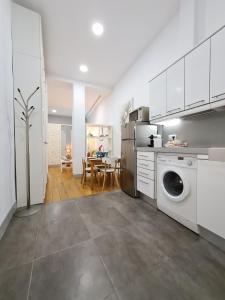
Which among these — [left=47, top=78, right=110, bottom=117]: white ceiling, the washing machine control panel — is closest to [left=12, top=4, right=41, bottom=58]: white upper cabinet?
[left=47, top=78, right=110, bottom=117]: white ceiling

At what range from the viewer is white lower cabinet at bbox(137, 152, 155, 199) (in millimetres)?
1959

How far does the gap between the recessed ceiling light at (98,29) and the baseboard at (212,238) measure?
3370 mm

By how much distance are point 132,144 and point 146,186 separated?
752 mm

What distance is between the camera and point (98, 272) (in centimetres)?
97

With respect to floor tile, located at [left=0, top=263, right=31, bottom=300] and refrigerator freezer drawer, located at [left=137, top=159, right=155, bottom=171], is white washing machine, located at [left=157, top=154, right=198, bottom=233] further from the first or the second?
floor tile, located at [left=0, top=263, right=31, bottom=300]

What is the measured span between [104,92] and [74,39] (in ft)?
7.55

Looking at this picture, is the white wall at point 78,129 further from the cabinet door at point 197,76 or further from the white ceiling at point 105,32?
the cabinet door at point 197,76

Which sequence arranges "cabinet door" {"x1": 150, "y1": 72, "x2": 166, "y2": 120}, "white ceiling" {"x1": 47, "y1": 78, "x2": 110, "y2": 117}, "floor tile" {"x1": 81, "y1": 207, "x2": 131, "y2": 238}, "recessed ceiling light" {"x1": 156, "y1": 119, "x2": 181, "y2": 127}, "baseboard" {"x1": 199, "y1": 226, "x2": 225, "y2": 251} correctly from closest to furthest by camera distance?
"baseboard" {"x1": 199, "y1": 226, "x2": 225, "y2": 251} < "floor tile" {"x1": 81, "y1": 207, "x2": 131, "y2": 238} < "cabinet door" {"x1": 150, "y1": 72, "x2": 166, "y2": 120} < "recessed ceiling light" {"x1": 156, "y1": 119, "x2": 181, "y2": 127} < "white ceiling" {"x1": 47, "y1": 78, "x2": 110, "y2": 117}

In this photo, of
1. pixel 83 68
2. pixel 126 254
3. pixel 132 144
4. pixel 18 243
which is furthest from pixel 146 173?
pixel 83 68

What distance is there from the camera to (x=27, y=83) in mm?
1993

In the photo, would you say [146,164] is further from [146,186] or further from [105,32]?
[105,32]

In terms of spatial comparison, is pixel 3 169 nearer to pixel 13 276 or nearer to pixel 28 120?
pixel 28 120

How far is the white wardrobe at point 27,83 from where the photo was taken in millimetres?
1923

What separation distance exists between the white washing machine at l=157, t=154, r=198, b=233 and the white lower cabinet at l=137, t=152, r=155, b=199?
107mm
